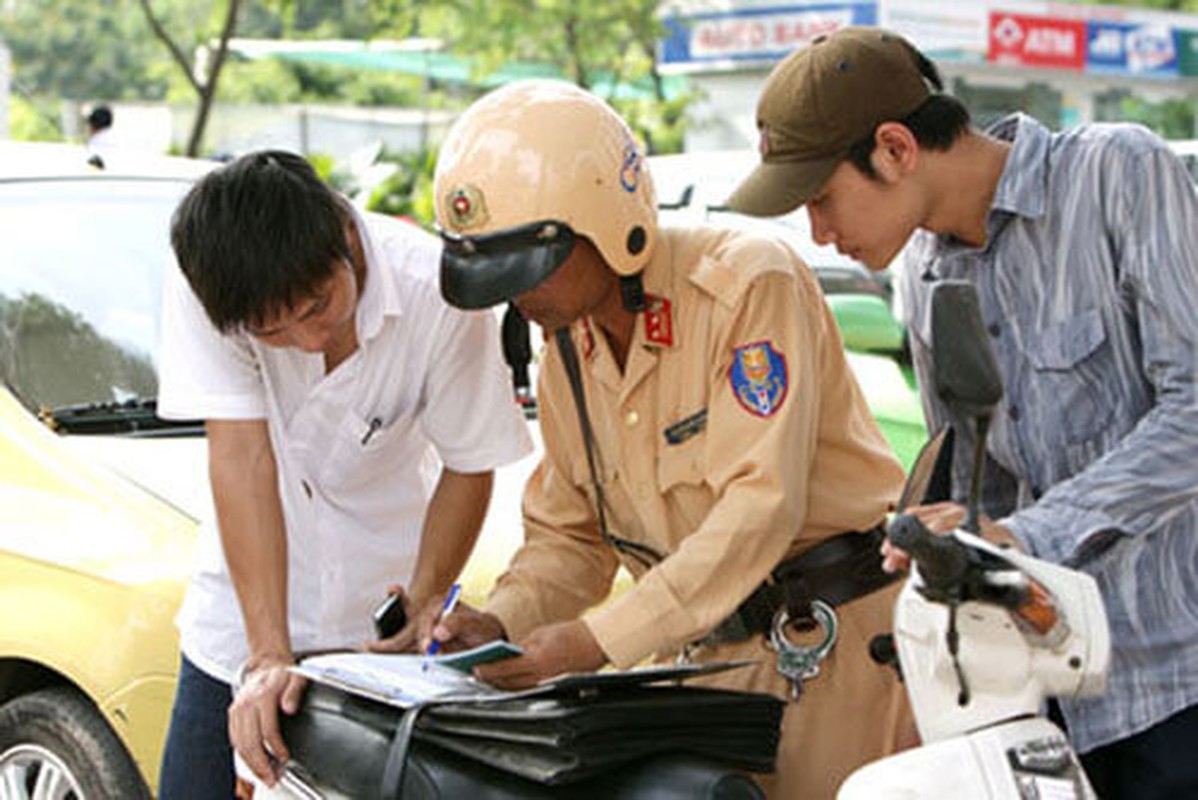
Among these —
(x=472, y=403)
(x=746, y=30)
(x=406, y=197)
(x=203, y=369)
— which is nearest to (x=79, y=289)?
(x=203, y=369)

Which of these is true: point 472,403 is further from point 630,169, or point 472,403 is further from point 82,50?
point 82,50

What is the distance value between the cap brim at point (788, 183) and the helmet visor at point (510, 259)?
0.27 metres

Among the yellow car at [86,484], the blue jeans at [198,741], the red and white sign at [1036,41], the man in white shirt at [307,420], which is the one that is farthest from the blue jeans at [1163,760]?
the red and white sign at [1036,41]

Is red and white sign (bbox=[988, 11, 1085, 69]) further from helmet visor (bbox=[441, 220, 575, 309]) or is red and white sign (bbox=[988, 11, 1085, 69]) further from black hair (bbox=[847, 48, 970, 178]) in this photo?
helmet visor (bbox=[441, 220, 575, 309])

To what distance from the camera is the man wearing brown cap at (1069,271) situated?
223 cm

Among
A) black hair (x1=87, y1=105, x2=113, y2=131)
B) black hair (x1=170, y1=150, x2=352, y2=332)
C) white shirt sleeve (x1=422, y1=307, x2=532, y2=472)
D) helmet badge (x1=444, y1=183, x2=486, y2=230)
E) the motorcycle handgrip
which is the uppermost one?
helmet badge (x1=444, y1=183, x2=486, y2=230)

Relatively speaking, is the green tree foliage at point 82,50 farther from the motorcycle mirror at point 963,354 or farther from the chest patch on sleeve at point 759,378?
the motorcycle mirror at point 963,354

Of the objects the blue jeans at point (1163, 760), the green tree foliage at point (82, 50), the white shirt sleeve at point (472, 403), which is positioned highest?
the white shirt sleeve at point (472, 403)

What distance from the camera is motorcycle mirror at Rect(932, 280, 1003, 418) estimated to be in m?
1.84

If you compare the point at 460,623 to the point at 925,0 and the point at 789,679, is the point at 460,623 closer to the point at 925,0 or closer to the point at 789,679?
the point at 789,679

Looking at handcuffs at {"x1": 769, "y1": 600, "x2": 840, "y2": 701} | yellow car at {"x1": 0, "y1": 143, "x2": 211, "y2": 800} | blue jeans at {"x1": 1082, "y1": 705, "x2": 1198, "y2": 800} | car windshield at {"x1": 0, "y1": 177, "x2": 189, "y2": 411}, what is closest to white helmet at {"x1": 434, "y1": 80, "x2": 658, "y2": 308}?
handcuffs at {"x1": 769, "y1": 600, "x2": 840, "y2": 701}

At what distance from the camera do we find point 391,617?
107 inches

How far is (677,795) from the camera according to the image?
2.12 metres

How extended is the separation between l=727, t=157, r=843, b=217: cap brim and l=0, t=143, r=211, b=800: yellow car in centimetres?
159
